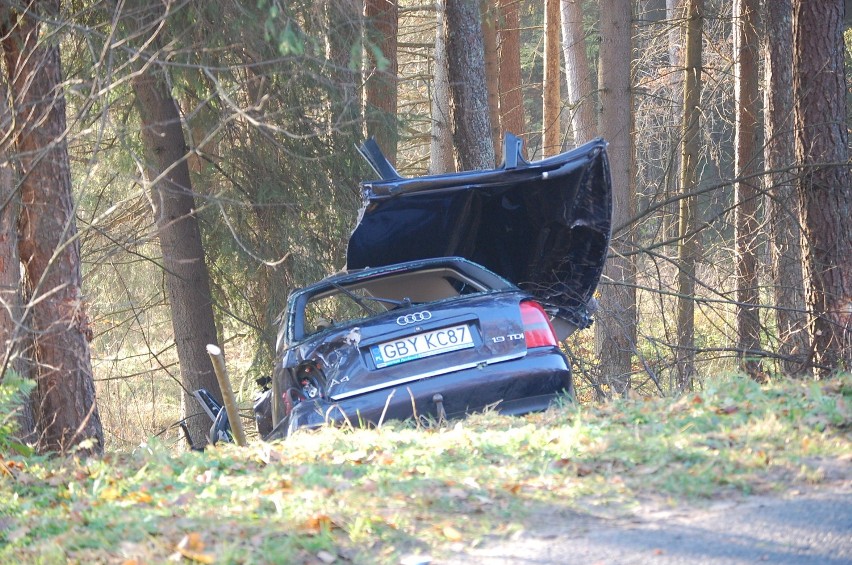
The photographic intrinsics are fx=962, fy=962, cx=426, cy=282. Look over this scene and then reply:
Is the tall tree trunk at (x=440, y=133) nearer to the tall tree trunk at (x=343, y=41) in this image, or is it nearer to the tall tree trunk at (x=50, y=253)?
the tall tree trunk at (x=343, y=41)

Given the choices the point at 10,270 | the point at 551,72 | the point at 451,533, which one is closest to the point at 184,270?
the point at 10,270

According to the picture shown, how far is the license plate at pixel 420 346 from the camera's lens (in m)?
6.06

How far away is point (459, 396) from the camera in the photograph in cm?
603

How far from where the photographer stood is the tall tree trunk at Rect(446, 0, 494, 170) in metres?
12.3

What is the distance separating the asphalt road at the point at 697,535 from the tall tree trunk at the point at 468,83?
29.0 ft

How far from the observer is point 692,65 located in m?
17.4

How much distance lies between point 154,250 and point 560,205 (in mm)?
9018

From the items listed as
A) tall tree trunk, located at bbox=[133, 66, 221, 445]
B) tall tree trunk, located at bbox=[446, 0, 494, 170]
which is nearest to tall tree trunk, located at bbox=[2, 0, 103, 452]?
tall tree trunk, located at bbox=[133, 66, 221, 445]

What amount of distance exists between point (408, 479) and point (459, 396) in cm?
177

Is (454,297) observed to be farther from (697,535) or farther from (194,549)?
(194,549)

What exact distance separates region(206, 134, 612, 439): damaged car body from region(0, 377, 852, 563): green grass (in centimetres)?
41

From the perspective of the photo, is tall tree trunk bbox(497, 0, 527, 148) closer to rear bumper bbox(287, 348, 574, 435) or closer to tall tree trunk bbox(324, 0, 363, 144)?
tall tree trunk bbox(324, 0, 363, 144)

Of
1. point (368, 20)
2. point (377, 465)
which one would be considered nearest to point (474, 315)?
point (377, 465)

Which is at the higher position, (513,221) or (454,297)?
(513,221)
